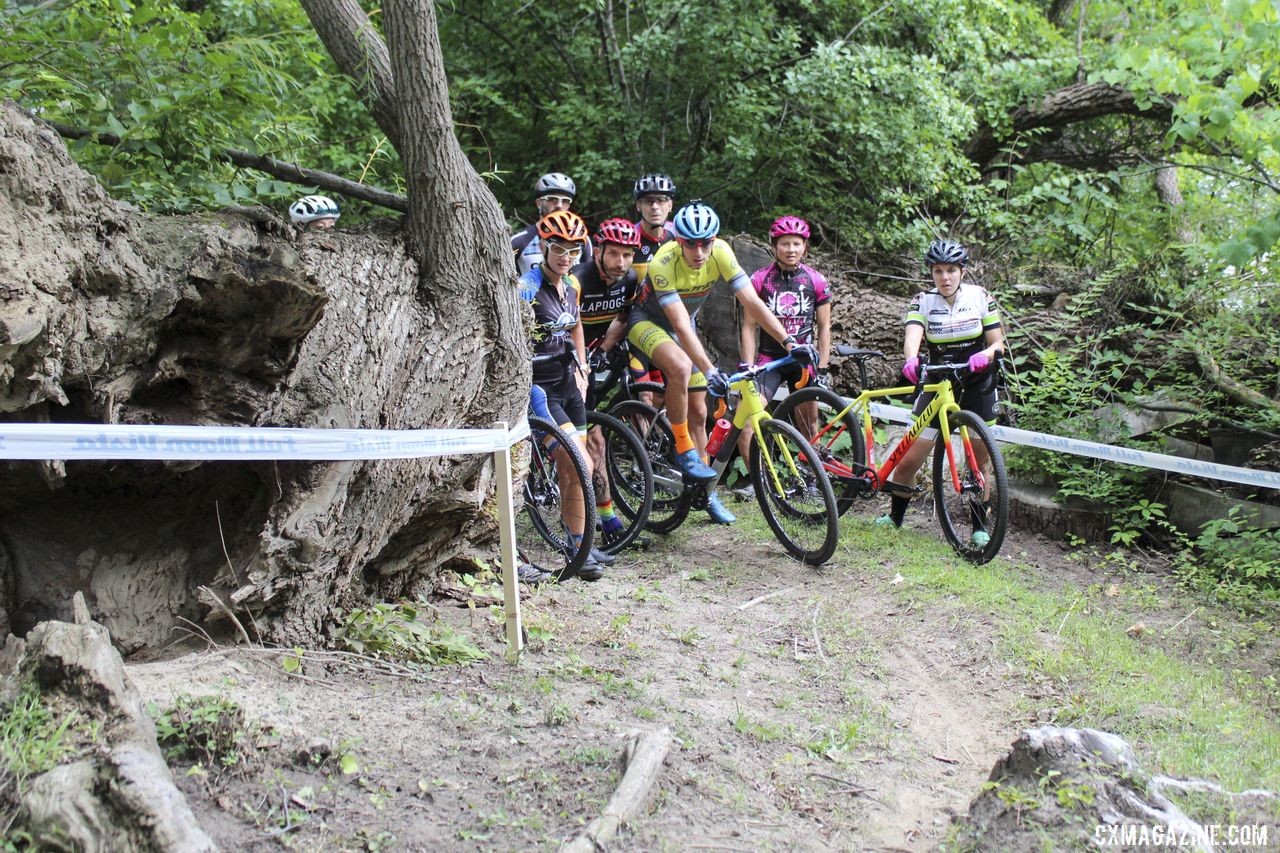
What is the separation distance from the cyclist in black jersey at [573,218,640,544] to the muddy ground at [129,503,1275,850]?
965 mm

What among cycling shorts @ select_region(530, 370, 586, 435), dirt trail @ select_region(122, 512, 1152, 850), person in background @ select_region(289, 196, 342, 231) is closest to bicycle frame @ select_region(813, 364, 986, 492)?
dirt trail @ select_region(122, 512, 1152, 850)

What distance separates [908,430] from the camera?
7.48 meters

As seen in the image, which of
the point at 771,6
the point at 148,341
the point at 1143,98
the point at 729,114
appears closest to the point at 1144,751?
the point at 148,341

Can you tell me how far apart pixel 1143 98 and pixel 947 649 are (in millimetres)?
5959

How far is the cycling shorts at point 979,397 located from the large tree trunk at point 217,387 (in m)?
3.44

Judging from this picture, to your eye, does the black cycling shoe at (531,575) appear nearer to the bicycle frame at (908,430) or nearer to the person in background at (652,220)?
the person in background at (652,220)

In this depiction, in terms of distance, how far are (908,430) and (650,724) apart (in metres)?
3.98

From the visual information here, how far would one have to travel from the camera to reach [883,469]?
7648mm

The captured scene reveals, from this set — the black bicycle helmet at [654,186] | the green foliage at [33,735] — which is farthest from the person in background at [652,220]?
the green foliage at [33,735]

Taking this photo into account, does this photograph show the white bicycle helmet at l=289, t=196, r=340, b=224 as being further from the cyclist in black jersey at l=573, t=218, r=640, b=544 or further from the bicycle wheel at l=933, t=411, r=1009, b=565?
the bicycle wheel at l=933, t=411, r=1009, b=565

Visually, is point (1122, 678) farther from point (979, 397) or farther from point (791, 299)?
point (791, 299)

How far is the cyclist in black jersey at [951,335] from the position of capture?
24.8 ft

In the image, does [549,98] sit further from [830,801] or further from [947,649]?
[830,801]

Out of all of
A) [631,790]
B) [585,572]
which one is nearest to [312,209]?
[585,572]
